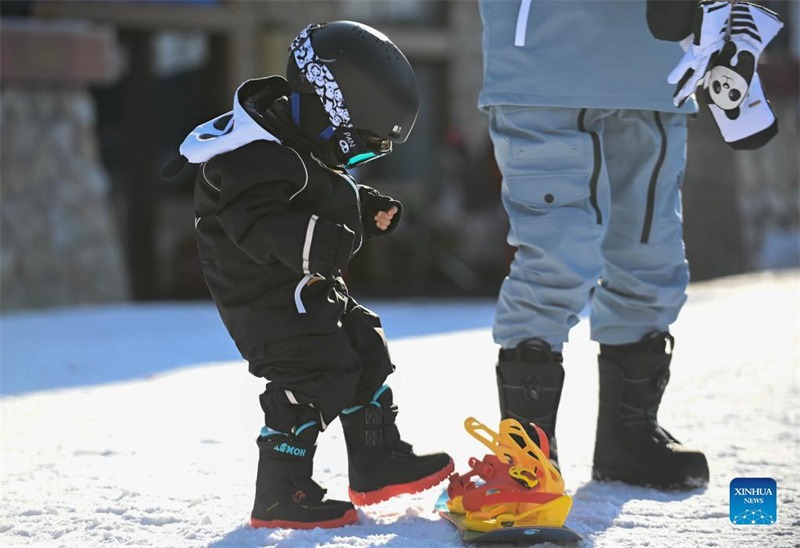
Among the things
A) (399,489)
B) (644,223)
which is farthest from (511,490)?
(644,223)

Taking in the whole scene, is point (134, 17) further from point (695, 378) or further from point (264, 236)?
point (264, 236)

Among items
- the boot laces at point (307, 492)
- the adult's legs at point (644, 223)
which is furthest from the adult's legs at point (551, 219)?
the boot laces at point (307, 492)

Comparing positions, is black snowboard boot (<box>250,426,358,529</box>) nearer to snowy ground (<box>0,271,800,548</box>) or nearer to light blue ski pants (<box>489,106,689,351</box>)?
snowy ground (<box>0,271,800,548</box>)

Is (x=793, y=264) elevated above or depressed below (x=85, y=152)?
below

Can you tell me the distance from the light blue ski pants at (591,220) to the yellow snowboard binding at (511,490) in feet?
0.90

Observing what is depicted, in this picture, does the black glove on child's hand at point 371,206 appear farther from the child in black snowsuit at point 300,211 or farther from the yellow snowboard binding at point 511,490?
the yellow snowboard binding at point 511,490

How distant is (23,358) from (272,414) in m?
2.30

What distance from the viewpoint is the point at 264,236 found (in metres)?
1.80

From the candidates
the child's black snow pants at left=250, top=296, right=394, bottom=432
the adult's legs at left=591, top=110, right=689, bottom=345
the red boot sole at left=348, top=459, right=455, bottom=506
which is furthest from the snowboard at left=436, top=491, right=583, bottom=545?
the adult's legs at left=591, top=110, right=689, bottom=345

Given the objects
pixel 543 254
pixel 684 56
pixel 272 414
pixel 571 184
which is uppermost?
pixel 684 56

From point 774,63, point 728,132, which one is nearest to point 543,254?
point 728,132

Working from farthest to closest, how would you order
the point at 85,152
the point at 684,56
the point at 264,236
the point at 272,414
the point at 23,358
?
the point at 85,152 < the point at 23,358 < the point at 684,56 < the point at 272,414 < the point at 264,236

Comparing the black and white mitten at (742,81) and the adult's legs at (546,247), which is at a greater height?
the black and white mitten at (742,81)

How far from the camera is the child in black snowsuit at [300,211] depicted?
1.88 m
